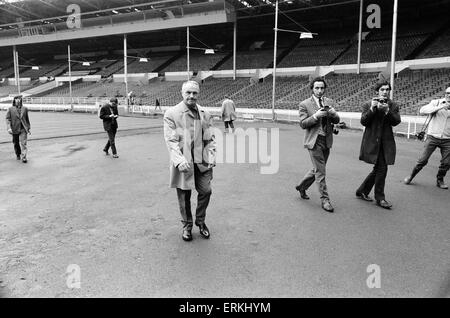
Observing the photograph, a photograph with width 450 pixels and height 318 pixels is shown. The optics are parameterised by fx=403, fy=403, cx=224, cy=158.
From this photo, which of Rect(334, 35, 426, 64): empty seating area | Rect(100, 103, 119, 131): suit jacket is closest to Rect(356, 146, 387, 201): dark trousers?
Rect(100, 103, 119, 131): suit jacket

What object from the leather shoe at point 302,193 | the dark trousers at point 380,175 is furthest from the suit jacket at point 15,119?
the dark trousers at point 380,175

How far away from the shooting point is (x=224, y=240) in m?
4.50

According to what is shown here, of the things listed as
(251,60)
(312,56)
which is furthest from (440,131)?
(251,60)

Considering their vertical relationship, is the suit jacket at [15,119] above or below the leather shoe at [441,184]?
above

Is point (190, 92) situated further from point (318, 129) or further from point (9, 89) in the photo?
point (9, 89)

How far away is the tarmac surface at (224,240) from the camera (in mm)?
3400

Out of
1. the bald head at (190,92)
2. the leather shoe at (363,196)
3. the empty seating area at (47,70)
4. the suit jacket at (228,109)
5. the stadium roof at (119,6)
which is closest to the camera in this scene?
the bald head at (190,92)

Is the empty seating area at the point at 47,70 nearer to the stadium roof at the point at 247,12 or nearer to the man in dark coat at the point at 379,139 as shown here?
the stadium roof at the point at 247,12

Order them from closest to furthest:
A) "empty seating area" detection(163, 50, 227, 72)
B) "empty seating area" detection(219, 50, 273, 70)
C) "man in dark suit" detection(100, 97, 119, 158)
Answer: "man in dark suit" detection(100, 97, 119, 158)
"empty seating area" detection(219, 50, 273, 70)
"empty seating area" detection(163, 50, 227, 72)

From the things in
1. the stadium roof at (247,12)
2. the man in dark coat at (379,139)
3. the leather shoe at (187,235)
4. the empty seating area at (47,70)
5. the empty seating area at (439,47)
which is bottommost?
the leather shoe at (187,235)

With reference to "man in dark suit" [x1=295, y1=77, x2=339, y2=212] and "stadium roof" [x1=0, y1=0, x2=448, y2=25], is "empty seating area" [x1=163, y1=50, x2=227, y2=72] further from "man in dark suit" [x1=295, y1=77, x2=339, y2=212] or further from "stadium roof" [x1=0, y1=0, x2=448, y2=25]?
"man in dark suit" [x1=295, y1=77, x2=339, y2=212]

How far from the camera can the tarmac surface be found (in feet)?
11.2

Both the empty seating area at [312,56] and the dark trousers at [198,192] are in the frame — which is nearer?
the dark trousers at [198,192]

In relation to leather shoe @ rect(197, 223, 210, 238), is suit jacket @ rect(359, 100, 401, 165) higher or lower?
higher
